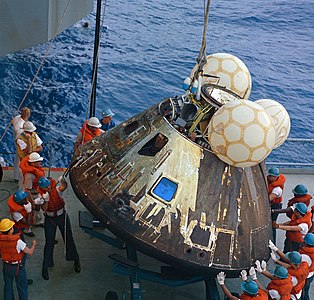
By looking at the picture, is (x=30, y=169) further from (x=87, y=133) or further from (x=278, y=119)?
(x=278, y=119)

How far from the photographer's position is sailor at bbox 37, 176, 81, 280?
769 centimetres

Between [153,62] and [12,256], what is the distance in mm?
19826

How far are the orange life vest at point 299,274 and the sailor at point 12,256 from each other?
297 centimetres

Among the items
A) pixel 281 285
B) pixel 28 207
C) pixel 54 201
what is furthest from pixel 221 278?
pixel 28 207

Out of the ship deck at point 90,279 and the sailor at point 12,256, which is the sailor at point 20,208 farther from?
the ship deck at point 90,279

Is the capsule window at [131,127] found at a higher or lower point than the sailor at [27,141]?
higher

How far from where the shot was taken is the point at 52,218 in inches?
308

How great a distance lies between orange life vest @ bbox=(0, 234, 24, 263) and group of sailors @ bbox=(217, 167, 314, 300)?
7.45 feet

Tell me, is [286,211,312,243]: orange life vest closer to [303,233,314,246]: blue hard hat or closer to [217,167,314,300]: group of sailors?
[217,167,314,300]: group of sailors

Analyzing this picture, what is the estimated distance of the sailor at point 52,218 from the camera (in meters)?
7.69

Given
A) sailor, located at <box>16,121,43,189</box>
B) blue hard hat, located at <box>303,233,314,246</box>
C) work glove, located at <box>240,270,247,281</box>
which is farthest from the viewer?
sailor, located at <box>16,121,43,189</box>

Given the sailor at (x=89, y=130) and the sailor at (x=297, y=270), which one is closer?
the sailor at (x=297, y=270)

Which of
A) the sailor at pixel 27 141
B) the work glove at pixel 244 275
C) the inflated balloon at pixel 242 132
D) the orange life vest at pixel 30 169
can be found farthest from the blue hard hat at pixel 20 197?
the work glove at pixel 244 275

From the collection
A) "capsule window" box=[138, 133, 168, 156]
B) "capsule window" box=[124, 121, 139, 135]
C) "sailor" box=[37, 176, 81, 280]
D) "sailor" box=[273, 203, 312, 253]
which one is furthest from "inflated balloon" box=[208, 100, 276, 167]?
"sailor" box=[37, 176, 81, 280]
